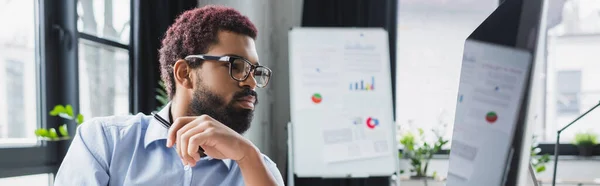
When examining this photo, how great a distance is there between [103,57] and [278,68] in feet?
4.71

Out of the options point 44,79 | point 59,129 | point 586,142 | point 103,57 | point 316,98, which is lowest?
point 586,142

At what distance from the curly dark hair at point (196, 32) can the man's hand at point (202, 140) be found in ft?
1.14

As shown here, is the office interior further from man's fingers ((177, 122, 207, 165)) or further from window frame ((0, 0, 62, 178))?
man's fingers ((177, 122, 207, 165))

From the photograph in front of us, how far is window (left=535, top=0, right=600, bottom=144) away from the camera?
3.55 metres

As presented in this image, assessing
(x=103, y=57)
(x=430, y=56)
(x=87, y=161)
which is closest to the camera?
(x=87, y=161)

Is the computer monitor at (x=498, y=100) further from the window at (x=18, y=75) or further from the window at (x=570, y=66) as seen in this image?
the window at (x=570, y=66)

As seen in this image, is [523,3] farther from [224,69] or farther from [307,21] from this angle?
[307,21]

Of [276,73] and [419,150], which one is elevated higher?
[276,73]

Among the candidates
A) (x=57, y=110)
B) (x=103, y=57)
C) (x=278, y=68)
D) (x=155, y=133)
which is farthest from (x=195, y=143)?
(x=278, y=68)

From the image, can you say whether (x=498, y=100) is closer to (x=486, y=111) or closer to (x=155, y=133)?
(x=486, y=111)

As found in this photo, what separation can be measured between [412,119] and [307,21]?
101 cm

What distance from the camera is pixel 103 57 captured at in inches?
112

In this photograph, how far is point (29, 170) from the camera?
2.23 m

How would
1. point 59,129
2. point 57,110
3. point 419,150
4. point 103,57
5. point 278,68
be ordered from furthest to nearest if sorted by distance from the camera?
point 278,68, point 419,150, point 103,57, point 59,129, point 57,110
